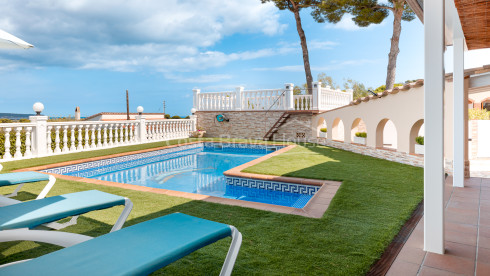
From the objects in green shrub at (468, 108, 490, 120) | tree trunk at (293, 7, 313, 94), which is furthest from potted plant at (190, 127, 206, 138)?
green shrub at (468, 108, 490, 120)

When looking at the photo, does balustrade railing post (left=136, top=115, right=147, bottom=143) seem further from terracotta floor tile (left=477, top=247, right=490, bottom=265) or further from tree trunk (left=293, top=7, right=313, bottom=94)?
terracotta floor tile (left=477, top=247, right=490, bottom=265)

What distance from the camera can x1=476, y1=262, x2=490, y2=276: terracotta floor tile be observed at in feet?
7.11

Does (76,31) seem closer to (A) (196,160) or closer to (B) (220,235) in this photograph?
(A) (196,160)

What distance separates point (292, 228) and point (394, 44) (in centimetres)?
1443

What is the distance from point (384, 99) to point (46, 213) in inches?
337

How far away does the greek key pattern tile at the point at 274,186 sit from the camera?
544 cm

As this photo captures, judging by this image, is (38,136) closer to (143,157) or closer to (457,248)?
(143,157)

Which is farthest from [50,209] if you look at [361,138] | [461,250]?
[361,138]

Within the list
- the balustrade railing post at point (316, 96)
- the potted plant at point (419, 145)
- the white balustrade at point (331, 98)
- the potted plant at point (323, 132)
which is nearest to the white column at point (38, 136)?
the potted plant at point (419, 145)

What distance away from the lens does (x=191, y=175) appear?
766 centimetres

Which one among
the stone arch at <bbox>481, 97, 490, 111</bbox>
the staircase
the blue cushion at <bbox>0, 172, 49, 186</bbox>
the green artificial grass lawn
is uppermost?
the stone arch at <bbox>481, 97, 490, 111</bbox>

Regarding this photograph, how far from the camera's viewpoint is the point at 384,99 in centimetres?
844

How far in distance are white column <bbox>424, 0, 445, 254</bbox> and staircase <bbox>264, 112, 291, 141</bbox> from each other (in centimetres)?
1188

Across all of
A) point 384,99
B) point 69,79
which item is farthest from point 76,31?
point 384,99
